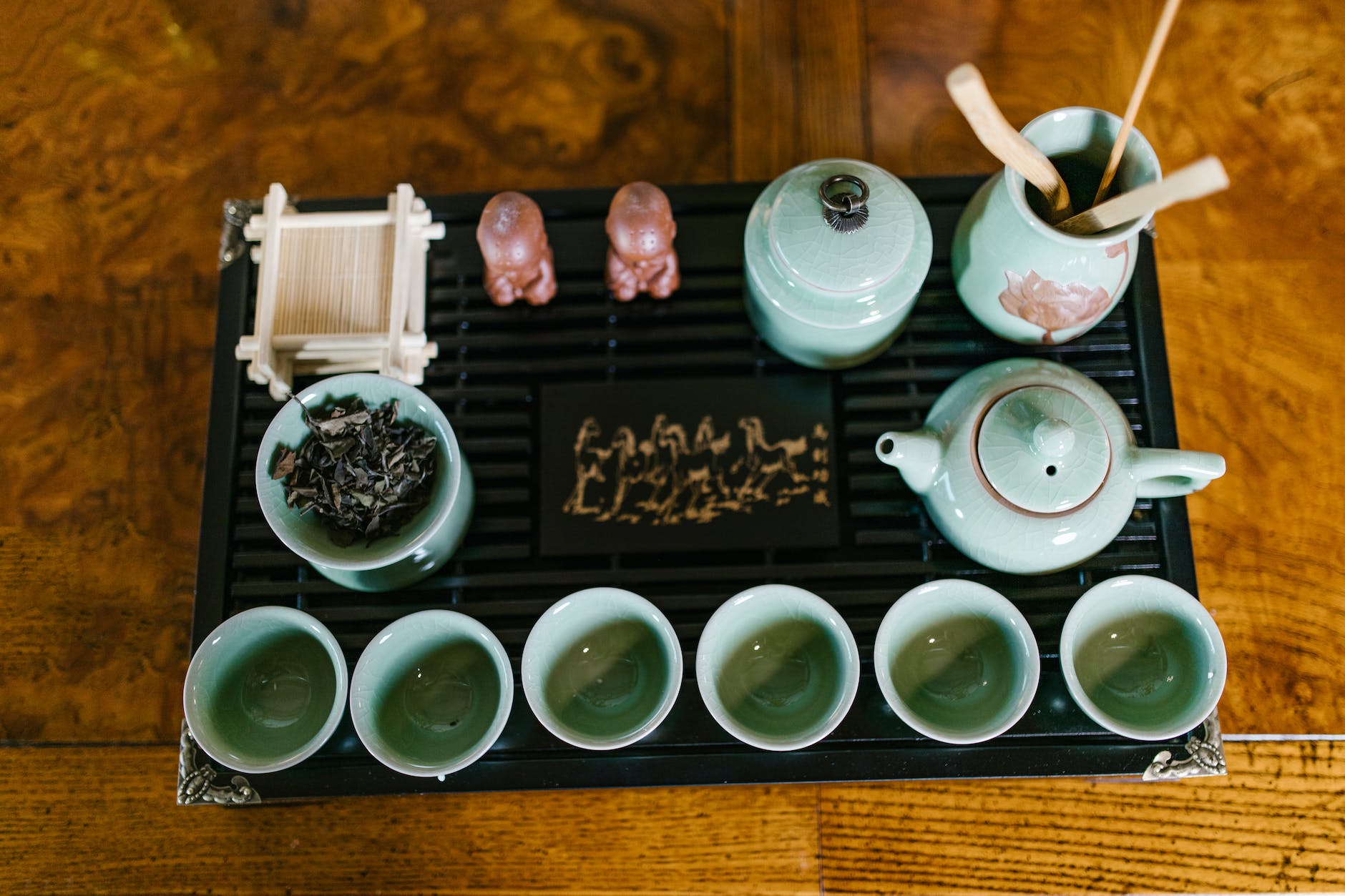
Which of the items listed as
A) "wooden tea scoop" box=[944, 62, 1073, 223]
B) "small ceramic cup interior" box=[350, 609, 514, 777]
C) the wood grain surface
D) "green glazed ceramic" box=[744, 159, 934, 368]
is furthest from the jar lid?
the wood grain surface

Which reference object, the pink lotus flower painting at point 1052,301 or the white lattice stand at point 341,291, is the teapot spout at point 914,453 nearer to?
the pink lotus flower painting at point 1052,301

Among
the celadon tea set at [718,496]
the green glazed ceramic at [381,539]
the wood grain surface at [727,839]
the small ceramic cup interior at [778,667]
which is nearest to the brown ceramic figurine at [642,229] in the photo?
the celadon tea set at [718,496]

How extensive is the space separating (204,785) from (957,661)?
77cm

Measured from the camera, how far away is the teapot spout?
777mm

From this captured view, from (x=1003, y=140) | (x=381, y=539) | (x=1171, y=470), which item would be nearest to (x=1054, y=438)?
(x=1171, y=470)

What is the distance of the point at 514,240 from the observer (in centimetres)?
85

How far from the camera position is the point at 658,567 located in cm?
89

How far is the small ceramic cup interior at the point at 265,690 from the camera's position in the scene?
30.3 inches

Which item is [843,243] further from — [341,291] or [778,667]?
[341,291]

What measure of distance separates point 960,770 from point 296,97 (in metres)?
1.18

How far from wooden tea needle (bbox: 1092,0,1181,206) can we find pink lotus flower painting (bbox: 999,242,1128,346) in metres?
0.07

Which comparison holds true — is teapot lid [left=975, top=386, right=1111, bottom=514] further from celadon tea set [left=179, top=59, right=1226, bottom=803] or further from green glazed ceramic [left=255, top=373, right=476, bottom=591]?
green glazed ceramic [left=255, top=373, right=476, bottom=591]

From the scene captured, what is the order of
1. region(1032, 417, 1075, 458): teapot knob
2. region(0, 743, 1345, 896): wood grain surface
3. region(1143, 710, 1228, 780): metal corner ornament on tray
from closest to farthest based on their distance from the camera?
region(1032, 417, 1075, 458): teapot knob, region(1143, 710, 1228, 780): metal corner ornament on tray, region(0, 743, 1345, 896): wood grain surface

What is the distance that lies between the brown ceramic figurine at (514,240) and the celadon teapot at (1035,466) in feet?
1.34
